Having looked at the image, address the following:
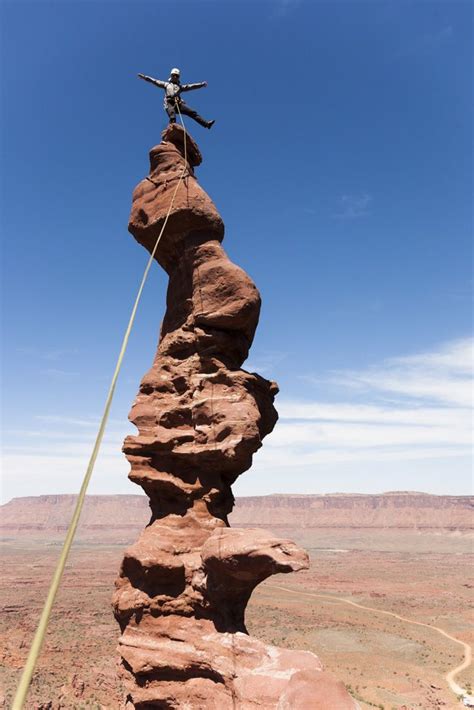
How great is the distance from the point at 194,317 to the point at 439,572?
4139 inches

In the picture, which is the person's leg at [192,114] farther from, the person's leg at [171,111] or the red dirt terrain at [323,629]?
the red dirt terrain at [323,629]

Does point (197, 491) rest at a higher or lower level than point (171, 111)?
lower

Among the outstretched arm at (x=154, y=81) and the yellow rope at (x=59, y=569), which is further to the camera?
the outstretched arm at (x=154, y=81)

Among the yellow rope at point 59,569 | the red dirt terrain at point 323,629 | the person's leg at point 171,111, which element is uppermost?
the person's leg at point 171,111

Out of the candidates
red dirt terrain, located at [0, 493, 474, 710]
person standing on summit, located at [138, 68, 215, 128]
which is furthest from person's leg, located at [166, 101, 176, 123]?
red dirt terrain, located at [0, 493, 474, 710]

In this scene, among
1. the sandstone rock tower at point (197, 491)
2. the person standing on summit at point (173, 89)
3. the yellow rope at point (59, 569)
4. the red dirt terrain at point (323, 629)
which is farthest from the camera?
the red dirt terrain at point (323, 629)

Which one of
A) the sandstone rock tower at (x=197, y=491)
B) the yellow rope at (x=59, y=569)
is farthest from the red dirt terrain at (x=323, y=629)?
the yellow rope at (x=59, y=569)

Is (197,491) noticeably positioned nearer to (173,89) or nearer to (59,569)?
(59,569)

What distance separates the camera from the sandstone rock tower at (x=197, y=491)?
9.49 metres

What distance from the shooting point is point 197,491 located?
39.8 ft

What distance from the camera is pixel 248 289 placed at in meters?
12.9


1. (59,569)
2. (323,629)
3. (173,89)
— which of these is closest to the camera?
(59,569)

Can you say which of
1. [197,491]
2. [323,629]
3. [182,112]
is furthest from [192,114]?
[323,629]

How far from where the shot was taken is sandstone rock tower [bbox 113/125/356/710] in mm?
9492
